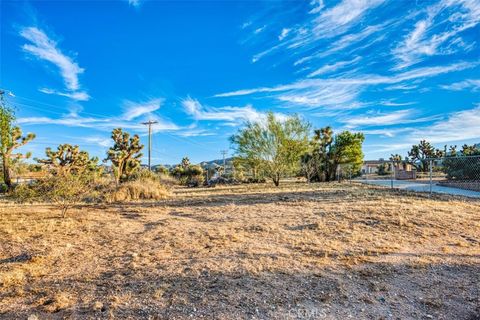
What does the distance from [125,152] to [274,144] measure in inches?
456

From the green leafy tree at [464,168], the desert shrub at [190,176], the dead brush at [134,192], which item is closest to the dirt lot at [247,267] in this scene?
the dead brush at [134,192]

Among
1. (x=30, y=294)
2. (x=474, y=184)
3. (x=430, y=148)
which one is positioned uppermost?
(x=430, y=148)

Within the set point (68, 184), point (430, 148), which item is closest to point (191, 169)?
point (68, 184)

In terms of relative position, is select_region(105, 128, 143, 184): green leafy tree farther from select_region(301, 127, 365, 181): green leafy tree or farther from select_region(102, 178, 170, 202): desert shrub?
select_region(301, 127, 365, 181): green leafy tree

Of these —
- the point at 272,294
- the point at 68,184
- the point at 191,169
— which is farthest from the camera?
the point at 191,169

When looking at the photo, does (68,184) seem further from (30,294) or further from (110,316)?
(110,316)

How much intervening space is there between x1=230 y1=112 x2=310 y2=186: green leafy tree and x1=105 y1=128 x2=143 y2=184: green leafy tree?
327 inches

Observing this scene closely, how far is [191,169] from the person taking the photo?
103 feet

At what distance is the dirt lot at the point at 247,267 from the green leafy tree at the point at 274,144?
14279mm

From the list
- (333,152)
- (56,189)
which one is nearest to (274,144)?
(333,152)

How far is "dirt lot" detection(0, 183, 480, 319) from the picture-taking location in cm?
307

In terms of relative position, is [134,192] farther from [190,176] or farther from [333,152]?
[333,152]

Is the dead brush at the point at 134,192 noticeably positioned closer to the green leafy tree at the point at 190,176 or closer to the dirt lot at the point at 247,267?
the dirt lot at the point at 247,267

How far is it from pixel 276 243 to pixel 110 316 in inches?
129
